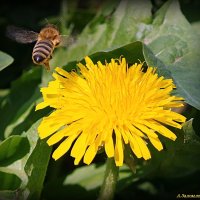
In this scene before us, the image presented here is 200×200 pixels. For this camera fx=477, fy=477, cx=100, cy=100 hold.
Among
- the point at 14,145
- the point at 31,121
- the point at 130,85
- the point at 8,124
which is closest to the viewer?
the point at 130,85

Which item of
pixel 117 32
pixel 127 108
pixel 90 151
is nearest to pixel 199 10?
pixel 117 32

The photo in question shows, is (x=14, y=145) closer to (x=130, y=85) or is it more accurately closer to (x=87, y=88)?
(x=87, y=88)

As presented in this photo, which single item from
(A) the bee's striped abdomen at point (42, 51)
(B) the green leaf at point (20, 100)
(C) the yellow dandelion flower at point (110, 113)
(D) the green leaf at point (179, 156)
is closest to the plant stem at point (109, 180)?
(C) the yellow dandelion flower at point (110, 113)

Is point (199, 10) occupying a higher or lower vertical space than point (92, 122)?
lower

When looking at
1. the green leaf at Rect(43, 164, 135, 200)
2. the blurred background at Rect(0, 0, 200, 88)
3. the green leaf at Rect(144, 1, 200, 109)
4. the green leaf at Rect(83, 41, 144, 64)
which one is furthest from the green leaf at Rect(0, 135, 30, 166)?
the blurred background at Rect(0, 0, 200, 88)

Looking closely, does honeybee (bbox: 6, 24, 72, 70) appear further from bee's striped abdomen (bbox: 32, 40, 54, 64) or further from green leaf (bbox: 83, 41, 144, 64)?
green leaf (bbox: 83, 41, 144, 64)

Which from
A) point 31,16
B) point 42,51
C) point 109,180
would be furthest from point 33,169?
point 31,16

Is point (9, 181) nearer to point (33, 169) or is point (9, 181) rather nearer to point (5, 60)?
point (33, 169)
